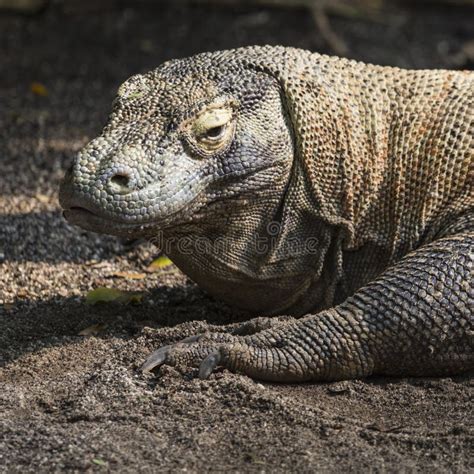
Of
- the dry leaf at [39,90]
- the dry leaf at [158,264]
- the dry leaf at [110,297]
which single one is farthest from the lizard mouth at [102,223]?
the dry leaf at [39,90]

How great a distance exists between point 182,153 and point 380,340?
4.48 feet

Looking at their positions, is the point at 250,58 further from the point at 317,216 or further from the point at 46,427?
the point at 46,427

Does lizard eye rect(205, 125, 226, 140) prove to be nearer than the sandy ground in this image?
No

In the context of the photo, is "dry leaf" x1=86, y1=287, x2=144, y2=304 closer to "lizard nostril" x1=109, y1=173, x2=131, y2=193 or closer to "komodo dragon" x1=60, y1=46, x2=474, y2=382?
"komodo dragon" x1=60, y1=46, x2=474, y2=382

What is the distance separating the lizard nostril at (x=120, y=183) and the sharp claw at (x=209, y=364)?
3.03 ft

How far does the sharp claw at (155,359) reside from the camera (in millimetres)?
5305

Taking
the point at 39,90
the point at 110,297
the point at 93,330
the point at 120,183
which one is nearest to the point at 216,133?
the point at 120,183

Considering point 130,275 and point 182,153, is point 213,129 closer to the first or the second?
point 182,153

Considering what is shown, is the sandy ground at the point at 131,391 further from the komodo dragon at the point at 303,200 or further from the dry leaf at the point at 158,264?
the komodo dragon at the point at 303,200

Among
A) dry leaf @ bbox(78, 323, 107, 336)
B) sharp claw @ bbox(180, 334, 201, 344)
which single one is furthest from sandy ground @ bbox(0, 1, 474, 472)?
sharp claw @ bbox(180, 334, 201, 344)

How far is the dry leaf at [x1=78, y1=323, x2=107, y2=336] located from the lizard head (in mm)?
1029

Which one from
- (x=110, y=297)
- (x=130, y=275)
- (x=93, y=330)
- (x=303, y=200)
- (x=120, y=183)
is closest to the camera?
(x=120, y=183)

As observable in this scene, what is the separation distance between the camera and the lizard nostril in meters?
5.02

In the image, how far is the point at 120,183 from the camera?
16.5 feet
